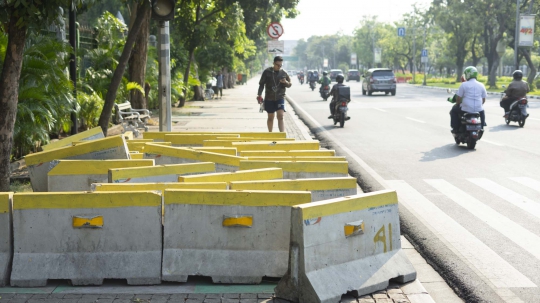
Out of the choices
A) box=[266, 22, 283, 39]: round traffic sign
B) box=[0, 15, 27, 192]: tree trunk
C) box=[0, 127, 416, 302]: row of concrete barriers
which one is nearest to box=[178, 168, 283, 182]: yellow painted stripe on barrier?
box=[0, 127, 416, 302]: row of concrete barriers

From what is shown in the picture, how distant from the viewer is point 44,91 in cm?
1167

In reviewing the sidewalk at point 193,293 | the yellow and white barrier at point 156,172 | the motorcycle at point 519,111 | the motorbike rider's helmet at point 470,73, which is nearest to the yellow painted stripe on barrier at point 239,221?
the sidewalk at point 193,293

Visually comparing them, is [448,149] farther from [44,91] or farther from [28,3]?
[28,3]

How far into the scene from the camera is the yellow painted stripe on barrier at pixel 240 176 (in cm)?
651

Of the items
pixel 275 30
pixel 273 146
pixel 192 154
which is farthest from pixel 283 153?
pixel 275 30

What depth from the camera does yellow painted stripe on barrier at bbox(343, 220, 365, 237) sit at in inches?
219

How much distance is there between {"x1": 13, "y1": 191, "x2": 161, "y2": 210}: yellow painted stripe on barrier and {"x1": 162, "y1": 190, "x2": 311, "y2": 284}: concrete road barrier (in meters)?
0.17

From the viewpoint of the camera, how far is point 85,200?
18.3 feet

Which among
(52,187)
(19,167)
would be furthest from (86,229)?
(19,167)

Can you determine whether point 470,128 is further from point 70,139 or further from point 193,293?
point 193,293

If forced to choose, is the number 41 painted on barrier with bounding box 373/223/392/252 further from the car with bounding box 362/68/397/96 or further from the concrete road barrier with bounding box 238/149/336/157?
the car with bounding box 362/68/397/96

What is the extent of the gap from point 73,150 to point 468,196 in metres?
4.99

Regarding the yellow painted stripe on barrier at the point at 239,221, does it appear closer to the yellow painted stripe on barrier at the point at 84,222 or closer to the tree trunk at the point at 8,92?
the yellow painted stripe on barrier at the point at 84,222

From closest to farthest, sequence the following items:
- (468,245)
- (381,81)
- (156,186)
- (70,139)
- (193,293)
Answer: (193,293), (156,186), (468,245), (70,139), (381,81)
